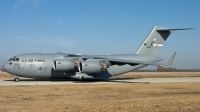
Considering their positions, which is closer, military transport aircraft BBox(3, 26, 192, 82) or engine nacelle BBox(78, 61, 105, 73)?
engine nacelle BBox(78, 61, 105, 73)

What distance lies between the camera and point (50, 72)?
24.0 metres

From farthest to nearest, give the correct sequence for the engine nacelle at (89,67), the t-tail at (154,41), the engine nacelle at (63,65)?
the t-tail at (154,41) → the engine nacelle at (63,65) → the engine nacelle at (89,67)

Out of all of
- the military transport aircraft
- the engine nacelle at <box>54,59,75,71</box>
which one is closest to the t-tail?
the military transport aircraft

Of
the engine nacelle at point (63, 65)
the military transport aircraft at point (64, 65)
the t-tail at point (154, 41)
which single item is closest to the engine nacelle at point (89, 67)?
the military transport aircraft at point (64, 65)

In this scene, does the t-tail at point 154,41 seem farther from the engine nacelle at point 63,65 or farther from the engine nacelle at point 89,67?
the engine nacelle at point 63,65

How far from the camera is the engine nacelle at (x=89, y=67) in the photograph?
74.4ft

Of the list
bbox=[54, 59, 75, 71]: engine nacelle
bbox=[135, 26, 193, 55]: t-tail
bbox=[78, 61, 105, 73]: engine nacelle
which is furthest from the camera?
bbox=[135, 26, 193, 55]: t-tail

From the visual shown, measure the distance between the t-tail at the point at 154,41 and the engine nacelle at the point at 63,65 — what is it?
7907 mm

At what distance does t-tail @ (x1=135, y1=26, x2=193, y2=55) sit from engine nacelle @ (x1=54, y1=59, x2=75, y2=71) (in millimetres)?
7907

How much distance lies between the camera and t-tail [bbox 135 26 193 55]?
1072 inches

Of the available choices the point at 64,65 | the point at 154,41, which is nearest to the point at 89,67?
the point at 64,65

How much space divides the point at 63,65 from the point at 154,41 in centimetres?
1011

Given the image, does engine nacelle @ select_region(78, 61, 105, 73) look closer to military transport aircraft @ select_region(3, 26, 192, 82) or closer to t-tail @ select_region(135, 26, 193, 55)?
military transport aircraft @ select_region(3, 26, 192, 82)

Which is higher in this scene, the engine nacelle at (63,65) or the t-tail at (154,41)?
the t-tail at (154,41)
